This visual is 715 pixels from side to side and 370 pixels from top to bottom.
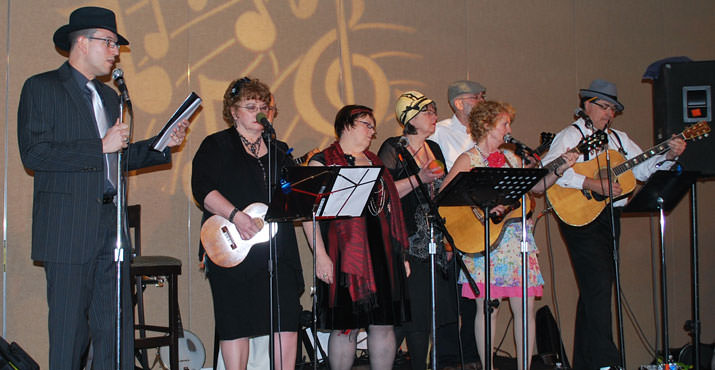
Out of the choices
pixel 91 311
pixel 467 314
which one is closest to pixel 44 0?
pixel 91 311

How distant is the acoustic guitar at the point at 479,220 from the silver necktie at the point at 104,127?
2142 millimetres

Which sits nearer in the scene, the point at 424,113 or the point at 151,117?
the point at 424,113

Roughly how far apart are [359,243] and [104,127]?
4.95 feet

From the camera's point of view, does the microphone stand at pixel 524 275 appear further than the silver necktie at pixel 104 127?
Yes

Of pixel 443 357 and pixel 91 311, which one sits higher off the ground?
pixel 91 311

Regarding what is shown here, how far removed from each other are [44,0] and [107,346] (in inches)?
111

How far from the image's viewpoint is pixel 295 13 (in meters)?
5.59

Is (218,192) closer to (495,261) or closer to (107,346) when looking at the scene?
(107,346)

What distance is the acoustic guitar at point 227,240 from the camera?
3598 mm

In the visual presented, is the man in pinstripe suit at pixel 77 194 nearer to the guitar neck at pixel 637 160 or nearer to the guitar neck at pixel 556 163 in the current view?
the guitar neck at pixel 556 163

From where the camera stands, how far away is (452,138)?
539 cm

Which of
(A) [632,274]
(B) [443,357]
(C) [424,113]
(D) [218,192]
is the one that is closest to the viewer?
(D) [218,192]

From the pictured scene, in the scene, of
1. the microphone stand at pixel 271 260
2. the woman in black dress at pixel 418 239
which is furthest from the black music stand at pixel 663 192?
the microphone stand at pixel 271 260

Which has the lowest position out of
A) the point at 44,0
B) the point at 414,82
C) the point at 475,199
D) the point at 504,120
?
the point at 475,199
